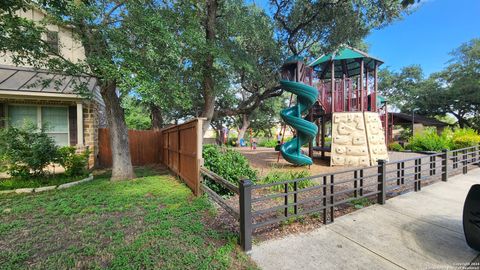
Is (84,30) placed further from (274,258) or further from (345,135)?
(345,135)

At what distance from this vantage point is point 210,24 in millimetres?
7547

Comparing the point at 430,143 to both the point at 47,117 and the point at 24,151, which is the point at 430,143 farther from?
the point at 47,117

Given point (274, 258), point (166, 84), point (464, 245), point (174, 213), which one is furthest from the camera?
point (166, 84)

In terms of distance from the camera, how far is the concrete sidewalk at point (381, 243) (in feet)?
8.03

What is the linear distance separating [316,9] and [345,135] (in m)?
5.33

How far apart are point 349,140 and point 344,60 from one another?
4.21m

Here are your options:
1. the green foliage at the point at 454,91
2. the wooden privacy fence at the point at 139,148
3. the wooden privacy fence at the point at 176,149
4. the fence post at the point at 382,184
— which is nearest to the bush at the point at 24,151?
the wooden privacy fence at the point at 176,149

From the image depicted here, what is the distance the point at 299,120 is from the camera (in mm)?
8469

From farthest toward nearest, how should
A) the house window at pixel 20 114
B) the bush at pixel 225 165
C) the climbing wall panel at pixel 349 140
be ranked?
1. the climbing wall panel at pixel 349 140
2. the house window at pixel 20 114
3. the bush at pixel 225 165

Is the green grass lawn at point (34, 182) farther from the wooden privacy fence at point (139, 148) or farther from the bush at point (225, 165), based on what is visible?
the bush at point (225, 165)

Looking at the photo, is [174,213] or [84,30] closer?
[174,213]

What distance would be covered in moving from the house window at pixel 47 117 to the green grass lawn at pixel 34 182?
6.61 ft

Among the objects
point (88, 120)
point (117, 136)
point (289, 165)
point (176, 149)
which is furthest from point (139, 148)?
point (289, 165)

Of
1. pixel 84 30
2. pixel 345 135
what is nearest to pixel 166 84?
pixel 84 30
